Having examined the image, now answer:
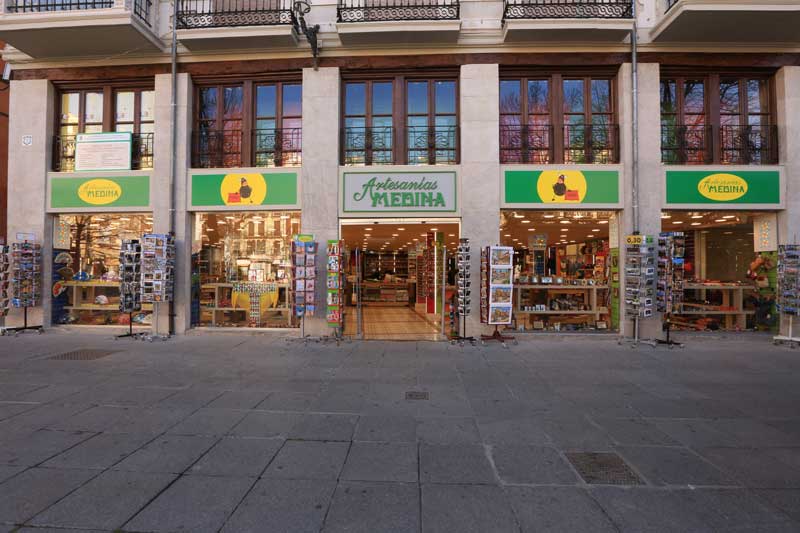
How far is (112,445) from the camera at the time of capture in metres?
4.49

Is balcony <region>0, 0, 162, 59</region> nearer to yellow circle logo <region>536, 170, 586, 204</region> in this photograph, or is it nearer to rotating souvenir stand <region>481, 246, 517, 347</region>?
rotating souvenir stand <region>481, 246, 517, 347</region>

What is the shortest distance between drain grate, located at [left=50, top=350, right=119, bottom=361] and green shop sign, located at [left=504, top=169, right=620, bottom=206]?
9607 mm

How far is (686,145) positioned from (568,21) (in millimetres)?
4422

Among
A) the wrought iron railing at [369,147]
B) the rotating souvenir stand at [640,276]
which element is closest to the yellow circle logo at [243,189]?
the wrought iron railing at [369,147]

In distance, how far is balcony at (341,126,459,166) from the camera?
1155cm

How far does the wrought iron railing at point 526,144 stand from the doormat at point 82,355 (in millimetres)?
10137

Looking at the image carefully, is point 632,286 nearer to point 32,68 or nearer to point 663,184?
point 663,184

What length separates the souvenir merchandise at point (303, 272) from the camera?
10547 millimetres

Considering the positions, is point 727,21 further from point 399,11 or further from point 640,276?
point 399,11

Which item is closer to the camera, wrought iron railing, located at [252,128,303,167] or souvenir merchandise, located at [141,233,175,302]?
souvenir merchandise, located at [141,233,175,302]

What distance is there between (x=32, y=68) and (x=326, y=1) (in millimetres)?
8302

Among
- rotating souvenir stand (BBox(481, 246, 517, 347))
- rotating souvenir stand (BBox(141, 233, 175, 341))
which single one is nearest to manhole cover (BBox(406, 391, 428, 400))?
rotating souvenir stand (BBox(481, 246, 517, 347))

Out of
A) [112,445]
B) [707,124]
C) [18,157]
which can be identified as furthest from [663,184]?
[18,157]

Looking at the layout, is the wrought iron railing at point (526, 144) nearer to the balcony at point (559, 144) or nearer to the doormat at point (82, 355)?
the balcony at point (559, 144)
